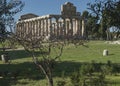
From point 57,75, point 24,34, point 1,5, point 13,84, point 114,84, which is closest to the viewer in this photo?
point 24,34

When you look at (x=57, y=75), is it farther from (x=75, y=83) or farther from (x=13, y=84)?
(x=75, y=83)

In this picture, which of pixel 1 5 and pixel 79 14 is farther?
pixel 79 14

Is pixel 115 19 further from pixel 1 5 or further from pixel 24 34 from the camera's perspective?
pixel 1 5

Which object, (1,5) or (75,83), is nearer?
(75,83)

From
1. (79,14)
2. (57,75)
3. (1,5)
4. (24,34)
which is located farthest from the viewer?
(79,14)

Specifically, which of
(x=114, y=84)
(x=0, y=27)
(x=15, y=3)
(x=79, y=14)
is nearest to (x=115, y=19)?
(x=114, y=84)

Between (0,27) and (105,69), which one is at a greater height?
(0,27)

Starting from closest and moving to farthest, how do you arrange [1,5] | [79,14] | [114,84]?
[114,84] → [1,5] → [79,14]

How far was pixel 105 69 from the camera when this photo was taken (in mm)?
26438

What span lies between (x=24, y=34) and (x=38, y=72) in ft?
44.4

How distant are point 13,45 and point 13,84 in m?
7.05

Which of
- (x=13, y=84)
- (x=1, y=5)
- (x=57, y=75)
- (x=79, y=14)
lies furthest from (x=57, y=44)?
(x=79, y=14)

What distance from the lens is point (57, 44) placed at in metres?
17.4

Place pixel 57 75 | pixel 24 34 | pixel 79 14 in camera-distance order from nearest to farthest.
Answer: pixel 24 34 < pixel 57 75 < pixel 79 14
